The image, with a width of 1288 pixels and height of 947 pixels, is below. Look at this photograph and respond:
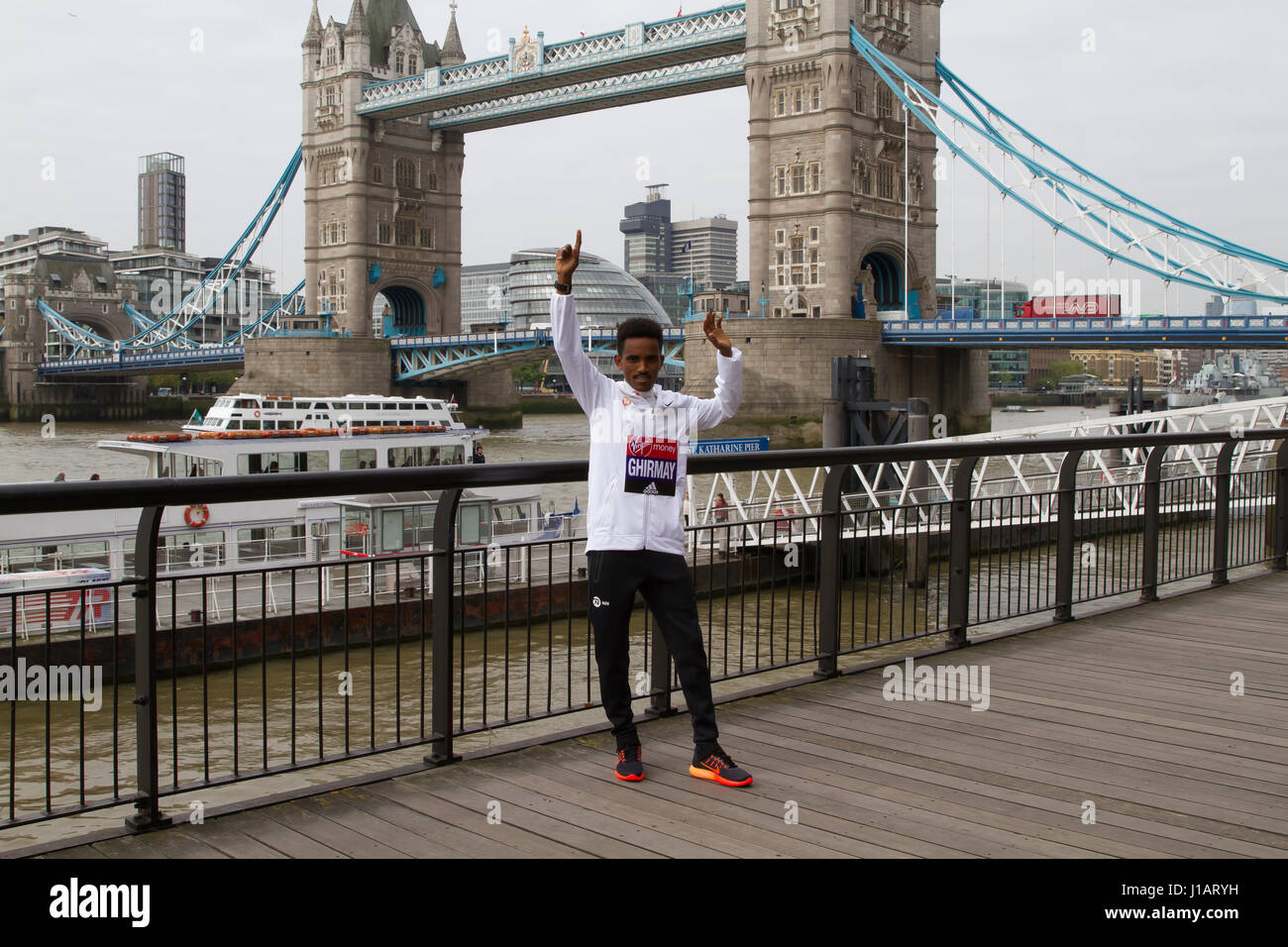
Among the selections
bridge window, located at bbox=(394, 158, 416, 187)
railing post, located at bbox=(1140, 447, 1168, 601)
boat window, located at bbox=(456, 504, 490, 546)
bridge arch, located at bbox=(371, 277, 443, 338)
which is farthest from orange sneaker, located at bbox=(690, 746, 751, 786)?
bridge window, located at bbox=(394, 158, 416, 187)

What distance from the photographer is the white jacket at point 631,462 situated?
3.73 metres

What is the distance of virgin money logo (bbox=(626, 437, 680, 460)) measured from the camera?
12.2 feet

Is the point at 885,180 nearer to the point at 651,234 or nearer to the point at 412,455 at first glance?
the point at 412,455

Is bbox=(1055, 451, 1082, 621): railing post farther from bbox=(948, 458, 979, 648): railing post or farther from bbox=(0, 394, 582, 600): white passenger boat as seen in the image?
bbox=(0, 394, 582, 600): white passenger boat

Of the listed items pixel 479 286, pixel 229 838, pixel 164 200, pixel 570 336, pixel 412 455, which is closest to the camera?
pixel 229 838

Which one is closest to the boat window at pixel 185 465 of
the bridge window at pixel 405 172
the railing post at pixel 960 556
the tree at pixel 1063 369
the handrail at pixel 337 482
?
the railing post at pixel 960 556

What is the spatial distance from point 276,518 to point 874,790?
10.7 metres

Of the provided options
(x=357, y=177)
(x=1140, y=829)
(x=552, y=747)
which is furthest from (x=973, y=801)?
(x=357, y=177)

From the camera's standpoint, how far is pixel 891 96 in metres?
50.6

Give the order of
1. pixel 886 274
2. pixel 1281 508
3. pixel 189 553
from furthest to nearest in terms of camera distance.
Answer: pixel 886 274 → pixel 189 553 → pixel 1281 508

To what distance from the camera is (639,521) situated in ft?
12.3

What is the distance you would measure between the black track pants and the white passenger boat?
7218mm

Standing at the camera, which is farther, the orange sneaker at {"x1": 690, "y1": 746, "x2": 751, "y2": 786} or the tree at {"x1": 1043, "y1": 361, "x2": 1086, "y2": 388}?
the tree at {"x1": 1043, "y1": 361, "x2": 1086, "y2": 388}

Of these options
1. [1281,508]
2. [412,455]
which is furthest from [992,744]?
[412,455]
